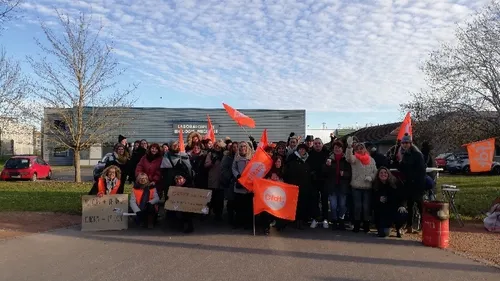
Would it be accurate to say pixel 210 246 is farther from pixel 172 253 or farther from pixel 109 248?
pixel 109 248

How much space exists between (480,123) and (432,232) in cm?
979

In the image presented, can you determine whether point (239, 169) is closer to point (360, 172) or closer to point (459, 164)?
point (360, 172)

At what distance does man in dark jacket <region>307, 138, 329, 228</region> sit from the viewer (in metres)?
9.90

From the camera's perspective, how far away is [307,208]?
9.86m

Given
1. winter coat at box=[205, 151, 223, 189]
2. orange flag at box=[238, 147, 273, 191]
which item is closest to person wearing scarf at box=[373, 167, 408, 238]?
orange flag at box=[238, 147, 273, 191]

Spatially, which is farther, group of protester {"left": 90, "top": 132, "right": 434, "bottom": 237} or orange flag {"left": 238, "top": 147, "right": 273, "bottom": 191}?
orange flag {"left": 238, "top": 147, "right": 273, "bottom": 191}

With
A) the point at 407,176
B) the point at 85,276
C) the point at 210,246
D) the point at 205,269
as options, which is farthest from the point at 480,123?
the point at 85,276

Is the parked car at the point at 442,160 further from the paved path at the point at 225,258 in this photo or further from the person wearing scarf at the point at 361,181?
the paved path at the point at 225,258

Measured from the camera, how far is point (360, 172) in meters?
9.35

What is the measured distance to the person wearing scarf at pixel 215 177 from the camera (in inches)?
408

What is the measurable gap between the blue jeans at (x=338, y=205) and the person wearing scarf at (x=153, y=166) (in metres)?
3.69

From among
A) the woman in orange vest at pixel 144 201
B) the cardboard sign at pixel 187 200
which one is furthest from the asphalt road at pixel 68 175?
the cardboard sign at pixel 187 200

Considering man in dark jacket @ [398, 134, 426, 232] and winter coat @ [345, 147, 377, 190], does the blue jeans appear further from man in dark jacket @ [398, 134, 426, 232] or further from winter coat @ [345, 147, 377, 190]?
man in dark jacket @ [398, 134, 426, 232]

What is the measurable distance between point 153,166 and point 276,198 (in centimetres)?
284
